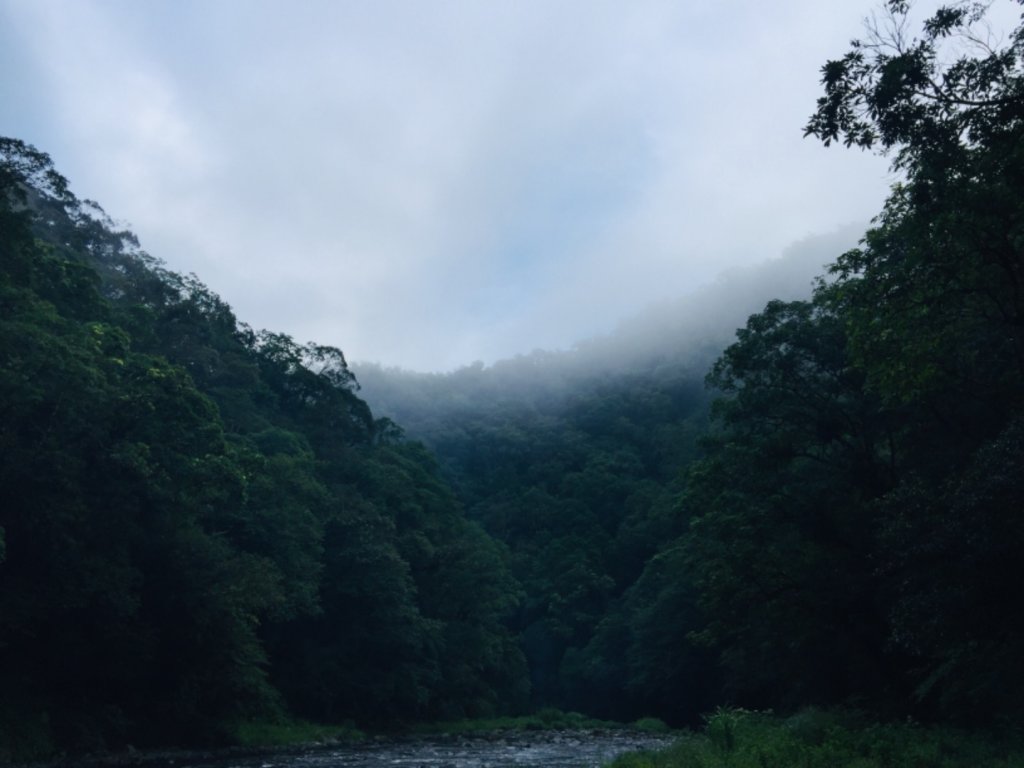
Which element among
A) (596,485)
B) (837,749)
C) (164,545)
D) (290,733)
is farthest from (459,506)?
(837,749)

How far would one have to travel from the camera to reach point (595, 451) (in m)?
106

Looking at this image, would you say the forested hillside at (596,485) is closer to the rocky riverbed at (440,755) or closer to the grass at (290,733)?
the rocky riverbed at (440,755)

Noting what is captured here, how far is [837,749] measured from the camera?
17.1m

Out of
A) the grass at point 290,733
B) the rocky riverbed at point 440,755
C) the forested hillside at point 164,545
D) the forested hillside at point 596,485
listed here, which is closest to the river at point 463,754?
the rocky riverbed at point 440,755

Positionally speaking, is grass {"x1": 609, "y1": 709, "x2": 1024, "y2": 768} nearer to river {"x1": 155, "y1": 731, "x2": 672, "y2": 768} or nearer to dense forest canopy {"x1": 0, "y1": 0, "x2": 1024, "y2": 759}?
dense forest canopy {"x1": 0, "y1": 0, "x2": 1024, "y2": 759}

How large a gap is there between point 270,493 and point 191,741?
12.4 metres

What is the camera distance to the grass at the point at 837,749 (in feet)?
51.5

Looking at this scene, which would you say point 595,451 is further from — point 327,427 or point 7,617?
point 7,617

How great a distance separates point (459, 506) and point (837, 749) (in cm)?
A: 5627

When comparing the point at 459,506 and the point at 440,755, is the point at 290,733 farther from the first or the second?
the point at 459,506

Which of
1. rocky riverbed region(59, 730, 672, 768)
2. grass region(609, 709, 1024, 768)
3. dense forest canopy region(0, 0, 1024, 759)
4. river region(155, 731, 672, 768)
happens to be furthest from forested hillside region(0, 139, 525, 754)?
grass region(609, 709, 1024, 768)

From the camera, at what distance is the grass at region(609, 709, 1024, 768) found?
1569 centimetres

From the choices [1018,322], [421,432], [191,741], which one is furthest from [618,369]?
[1018,322]

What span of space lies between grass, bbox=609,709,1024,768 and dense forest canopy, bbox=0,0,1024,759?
2072mm
